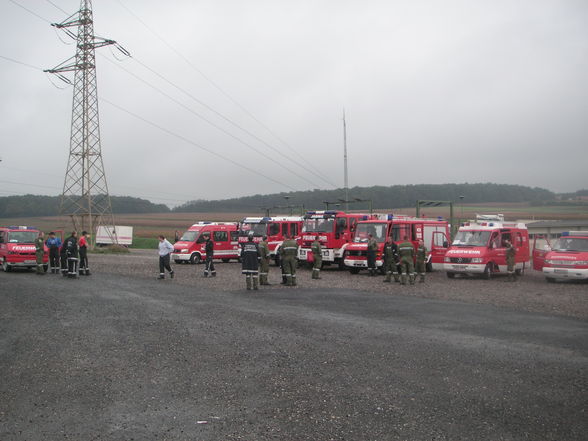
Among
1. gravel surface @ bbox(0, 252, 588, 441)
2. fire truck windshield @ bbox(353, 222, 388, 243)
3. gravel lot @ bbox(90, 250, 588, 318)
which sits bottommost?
gravel lot @ bbox(90, 250, 588, 318)

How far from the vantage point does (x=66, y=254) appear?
2083cm

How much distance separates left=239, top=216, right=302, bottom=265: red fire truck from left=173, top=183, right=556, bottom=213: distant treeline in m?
7.71

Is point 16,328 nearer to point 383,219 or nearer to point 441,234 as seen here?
point 383,219

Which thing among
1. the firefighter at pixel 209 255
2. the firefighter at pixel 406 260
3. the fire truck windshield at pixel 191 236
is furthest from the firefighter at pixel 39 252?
the firefighter at pixel 406 260

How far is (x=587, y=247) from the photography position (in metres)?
20.2

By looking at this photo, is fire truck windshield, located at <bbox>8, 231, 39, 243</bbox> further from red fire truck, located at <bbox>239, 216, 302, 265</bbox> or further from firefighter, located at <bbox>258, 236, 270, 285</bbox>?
firefighter, located at <bbox>258, 236, 270, 285</bbox>

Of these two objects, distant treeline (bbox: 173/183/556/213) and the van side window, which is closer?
the van side window

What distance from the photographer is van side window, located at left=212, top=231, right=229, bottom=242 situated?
30.9m

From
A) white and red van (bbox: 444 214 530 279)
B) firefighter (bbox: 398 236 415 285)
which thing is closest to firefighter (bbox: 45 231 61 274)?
firefighter (bbox: 398 236 415 285)

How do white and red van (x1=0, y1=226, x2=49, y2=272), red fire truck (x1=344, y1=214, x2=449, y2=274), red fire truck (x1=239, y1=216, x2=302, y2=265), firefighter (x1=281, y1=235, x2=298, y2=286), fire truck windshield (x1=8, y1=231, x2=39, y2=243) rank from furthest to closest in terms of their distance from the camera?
red fire truck (x1=239, y1=216, x2=302, y2=265)
fire truck windshield (x1=8, y1=231, x2=39, y2=243)
red fire truck (x1=344, y1=214, x2=449, y2=274)
white and red van (x1=0, y1=226, x2=49, y2=272)
firefighter (x1=281, y1=235, x2=298, y2=286)

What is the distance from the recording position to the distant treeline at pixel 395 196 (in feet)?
156

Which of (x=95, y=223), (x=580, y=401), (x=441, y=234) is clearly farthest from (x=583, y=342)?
(x=95, y=223)

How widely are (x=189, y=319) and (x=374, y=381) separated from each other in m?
5.51

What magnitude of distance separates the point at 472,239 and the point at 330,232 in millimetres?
6562
